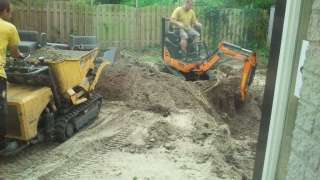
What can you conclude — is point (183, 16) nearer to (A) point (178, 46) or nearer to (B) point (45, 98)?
(A) point (178, 46)

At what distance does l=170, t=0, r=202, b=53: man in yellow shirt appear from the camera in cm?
1112

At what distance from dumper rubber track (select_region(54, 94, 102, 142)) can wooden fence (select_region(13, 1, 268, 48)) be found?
7.19 metres

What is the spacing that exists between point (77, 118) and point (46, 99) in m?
0.93

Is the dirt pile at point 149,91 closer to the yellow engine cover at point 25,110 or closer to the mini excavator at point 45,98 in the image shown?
the mini excavator at point 45,98

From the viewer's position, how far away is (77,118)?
7.10 m

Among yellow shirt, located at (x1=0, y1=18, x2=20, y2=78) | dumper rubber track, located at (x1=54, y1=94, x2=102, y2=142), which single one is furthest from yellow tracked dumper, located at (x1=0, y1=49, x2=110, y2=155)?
yellow shirt, located at (x1=0, y1=18, x2=20, y2=78)

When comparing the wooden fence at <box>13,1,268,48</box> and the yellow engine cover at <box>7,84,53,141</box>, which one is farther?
the wooden fence at <box>13,1,268,48</box>

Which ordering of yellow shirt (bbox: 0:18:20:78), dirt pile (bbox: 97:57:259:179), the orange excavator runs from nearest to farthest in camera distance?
yellow shirt (bbox: 0:18:20:78), dirt pile (bbox: 97:57:259:179), the orange excavator

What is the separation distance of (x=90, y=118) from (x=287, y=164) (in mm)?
5380

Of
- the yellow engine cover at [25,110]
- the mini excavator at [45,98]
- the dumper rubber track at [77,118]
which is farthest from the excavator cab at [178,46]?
the yellow engine cover at [25,110]

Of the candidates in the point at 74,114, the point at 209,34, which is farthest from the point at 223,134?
the point at 209,34

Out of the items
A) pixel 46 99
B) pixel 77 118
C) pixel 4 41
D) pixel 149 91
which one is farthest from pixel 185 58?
pixel 4 41

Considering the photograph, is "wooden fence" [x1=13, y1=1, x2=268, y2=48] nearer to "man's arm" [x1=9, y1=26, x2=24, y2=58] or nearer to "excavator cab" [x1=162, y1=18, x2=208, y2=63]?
"excavator cab" [x1=162, y1=18, x2=208, y2=63]

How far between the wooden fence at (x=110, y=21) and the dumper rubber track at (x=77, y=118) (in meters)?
7.19
